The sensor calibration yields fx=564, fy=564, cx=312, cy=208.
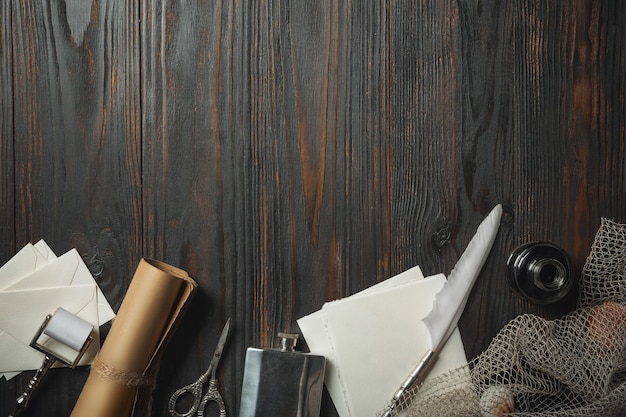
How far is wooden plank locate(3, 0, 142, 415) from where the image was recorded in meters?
0.93

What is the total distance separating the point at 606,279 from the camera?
993mm

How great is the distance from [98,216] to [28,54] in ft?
0.95

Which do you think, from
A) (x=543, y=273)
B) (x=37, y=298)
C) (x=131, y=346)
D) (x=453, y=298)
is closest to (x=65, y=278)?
(x=37, y=298)

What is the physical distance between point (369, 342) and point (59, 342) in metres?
0.50

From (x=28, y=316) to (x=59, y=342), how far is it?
0.23 ft

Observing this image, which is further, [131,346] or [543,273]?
[543,273]

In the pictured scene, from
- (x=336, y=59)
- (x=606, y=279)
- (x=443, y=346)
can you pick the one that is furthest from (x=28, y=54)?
(x=606, y=279)

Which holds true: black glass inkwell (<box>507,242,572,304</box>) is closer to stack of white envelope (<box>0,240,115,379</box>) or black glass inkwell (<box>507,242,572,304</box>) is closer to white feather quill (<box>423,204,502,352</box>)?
white feather quill (<box>423,204,502,352</box>)

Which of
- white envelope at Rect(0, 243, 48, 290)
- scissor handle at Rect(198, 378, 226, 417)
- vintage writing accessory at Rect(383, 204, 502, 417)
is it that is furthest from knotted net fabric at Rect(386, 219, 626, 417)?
white envelope at Rect(0, 243, 48, 290)

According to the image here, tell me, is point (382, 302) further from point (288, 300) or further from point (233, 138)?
point (233, 138)

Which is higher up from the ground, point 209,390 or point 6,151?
point 6,151

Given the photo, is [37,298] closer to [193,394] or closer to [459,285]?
[193,394]

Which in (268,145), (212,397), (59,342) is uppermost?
(268,145)

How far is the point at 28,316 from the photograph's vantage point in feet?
2.99
